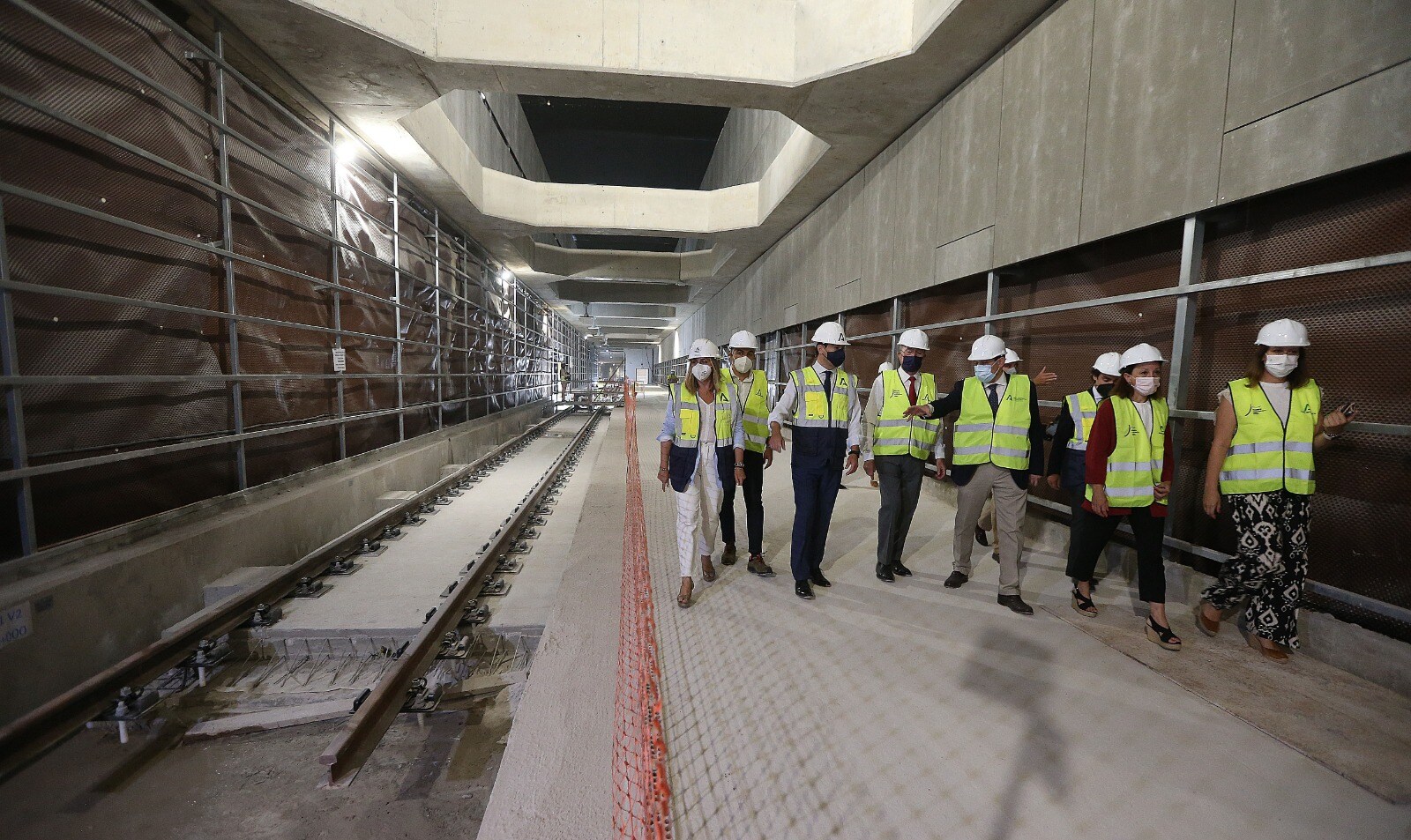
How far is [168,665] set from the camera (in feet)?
12.2

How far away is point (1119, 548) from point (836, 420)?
2818mm

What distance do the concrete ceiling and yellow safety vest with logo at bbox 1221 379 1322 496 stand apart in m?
4.45

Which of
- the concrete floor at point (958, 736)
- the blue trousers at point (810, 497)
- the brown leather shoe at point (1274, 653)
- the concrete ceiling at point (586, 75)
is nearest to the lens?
the concrete floor at point (958, 736)

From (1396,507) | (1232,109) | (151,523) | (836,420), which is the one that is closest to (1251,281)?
(1232,109)

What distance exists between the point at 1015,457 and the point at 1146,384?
0.90m

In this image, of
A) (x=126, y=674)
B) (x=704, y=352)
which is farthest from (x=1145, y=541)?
(x=126, y=674)

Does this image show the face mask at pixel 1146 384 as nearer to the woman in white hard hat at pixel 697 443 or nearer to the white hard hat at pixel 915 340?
the white hard hat at pixel 915 340

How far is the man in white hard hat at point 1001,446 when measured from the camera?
4074mm

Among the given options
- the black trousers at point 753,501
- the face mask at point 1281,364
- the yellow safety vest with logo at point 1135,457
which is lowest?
the black trousers at point 753,501

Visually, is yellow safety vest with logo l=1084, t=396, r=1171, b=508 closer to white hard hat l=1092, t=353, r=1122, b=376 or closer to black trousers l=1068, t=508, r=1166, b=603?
black trousers l=1068, t=508, r=1166, b=603

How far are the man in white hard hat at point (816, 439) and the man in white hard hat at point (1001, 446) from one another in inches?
23.4

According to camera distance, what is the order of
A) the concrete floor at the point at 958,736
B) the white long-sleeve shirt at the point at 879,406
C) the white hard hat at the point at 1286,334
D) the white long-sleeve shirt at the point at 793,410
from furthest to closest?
the white long-sleeve shirt at the point at 879,406
the white long-sleeve shirt at the point at 793,410
the white hard hat at the point at 1286,334
the concrete floor at the point at 958,736

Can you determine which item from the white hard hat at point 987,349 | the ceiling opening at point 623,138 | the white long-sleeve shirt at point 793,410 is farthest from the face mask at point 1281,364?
the ceiling opening at point 623,138

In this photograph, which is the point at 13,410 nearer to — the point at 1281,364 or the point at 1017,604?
the point at 1017,604
